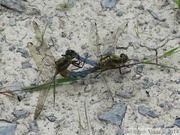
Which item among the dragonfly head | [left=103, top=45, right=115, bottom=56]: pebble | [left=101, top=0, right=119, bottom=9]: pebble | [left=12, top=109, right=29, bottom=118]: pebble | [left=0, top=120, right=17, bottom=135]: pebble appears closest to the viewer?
[left=0, top=120, right=17, bottom=135]: pebble

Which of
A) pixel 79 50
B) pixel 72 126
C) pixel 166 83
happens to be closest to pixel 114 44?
pixel 79 50

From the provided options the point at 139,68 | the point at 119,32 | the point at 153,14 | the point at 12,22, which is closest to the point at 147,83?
the point at 139,68

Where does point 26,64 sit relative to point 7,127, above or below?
above

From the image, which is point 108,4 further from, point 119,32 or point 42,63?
point 42,63

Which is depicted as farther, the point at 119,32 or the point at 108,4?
the point at 108,4

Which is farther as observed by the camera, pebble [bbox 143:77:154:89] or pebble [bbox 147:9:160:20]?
pebble [bbox 147:9:160:20]

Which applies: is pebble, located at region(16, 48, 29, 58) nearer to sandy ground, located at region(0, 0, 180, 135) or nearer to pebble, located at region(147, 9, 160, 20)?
sandy ground, located at region(0, 0, 180, 135)

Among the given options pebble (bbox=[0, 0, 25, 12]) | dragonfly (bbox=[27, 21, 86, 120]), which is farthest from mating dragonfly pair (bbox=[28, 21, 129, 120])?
pebble (bbox=[0, 0, 25, 12])

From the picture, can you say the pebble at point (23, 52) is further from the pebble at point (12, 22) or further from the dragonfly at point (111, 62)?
the dragonfly at point (111, 62)

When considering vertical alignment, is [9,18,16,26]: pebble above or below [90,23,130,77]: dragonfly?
above
